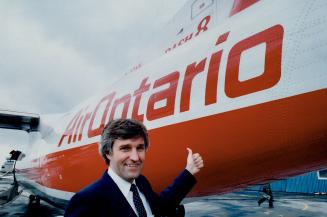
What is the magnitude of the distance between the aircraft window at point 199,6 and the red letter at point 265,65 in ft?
5.70

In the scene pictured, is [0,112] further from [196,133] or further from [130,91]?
[196,133]

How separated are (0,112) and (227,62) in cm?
999

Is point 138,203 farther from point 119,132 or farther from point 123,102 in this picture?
point 123,102

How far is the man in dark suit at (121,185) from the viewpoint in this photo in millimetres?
1418

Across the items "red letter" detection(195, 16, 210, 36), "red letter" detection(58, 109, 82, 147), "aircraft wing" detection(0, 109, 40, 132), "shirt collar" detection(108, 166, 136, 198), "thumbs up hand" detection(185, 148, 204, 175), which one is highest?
"red letter" detection(195, 16, 210, 36)

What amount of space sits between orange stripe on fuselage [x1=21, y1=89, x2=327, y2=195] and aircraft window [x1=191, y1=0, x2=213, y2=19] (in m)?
2.12

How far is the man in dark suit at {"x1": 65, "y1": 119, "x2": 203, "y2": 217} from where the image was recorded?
142 centimetres

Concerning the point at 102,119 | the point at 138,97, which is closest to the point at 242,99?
the point at 138,97

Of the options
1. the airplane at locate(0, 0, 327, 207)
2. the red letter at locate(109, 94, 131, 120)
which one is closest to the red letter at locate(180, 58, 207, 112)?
the airplane at locate(0, 0, 327, 207)

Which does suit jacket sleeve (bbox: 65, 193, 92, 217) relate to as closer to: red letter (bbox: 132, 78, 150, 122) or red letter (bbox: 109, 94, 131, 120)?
red letter (bbox: 132, 78, 150, 122)

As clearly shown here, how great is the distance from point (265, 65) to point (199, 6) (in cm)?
240

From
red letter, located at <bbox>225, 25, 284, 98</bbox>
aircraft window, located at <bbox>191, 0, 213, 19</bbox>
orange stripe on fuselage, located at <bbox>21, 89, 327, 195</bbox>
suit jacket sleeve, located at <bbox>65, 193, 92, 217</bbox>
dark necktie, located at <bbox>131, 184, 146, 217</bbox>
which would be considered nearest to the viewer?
suit jacket sleeve, located at <bbox>65, 193, 92, 217</bbox>

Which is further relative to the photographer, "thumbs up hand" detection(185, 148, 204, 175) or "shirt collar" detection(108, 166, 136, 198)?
"thumbs up hand" detection(185, 148, 204, 175)

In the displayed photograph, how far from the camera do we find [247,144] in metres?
2.31
